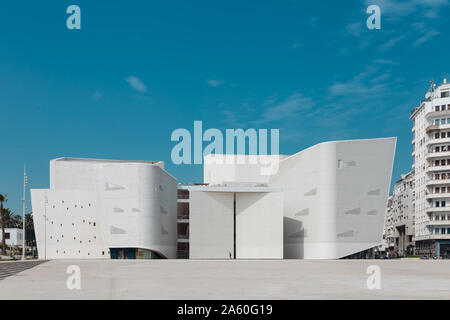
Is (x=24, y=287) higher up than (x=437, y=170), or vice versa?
(x=437, y=170)

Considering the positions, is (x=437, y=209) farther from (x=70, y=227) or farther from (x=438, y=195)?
(x=70, y=227)

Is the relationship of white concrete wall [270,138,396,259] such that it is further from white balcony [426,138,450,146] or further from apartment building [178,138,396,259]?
white balcony [426,138,450,146]

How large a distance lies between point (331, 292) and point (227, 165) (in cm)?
7220

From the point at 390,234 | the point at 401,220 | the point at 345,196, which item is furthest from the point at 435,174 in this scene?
the point at 390,234

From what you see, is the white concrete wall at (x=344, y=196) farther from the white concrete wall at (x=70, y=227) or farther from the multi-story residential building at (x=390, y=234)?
the multi-story residential building at (x=390, y=234)

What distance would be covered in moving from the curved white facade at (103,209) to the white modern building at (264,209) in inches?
4.8

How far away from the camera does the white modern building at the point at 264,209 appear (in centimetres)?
6134

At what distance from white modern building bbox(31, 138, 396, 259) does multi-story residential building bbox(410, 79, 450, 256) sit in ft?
71.0

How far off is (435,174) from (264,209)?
34.5 m

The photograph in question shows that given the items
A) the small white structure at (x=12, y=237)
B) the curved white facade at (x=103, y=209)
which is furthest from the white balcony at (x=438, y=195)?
the small white structure at (x=12, y=237)

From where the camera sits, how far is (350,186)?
62.8 m
